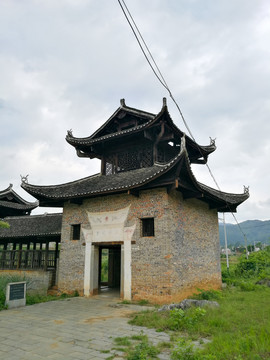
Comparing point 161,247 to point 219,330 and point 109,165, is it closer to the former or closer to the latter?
point 219,330

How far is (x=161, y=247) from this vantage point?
9992mm

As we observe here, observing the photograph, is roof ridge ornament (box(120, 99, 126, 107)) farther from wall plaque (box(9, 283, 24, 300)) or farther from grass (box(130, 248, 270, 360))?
grass (box(130, 248, 270, 360))

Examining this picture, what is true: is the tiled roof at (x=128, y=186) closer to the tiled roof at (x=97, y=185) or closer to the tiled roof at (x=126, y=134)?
the tiled roof at (x=97, y=185)

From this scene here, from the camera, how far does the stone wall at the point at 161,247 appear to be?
9.89 m

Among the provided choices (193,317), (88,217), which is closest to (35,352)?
(193,317)

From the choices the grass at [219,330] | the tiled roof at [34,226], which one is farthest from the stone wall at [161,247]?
the tiled roof at [34,226]

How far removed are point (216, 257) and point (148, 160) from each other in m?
5.93

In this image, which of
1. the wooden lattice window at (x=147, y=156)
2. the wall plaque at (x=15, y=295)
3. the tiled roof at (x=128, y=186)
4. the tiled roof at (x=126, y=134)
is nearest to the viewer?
the wall plaque at (x=15, y=295)

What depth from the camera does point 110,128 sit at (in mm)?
14078

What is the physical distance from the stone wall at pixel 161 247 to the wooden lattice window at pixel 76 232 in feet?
0.62

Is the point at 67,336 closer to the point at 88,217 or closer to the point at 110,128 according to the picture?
the point at 88,217

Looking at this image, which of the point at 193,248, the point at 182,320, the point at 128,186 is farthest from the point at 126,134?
the point at 182,320

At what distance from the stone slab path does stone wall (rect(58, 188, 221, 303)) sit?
127 centimetres

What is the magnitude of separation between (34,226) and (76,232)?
5845 mm
